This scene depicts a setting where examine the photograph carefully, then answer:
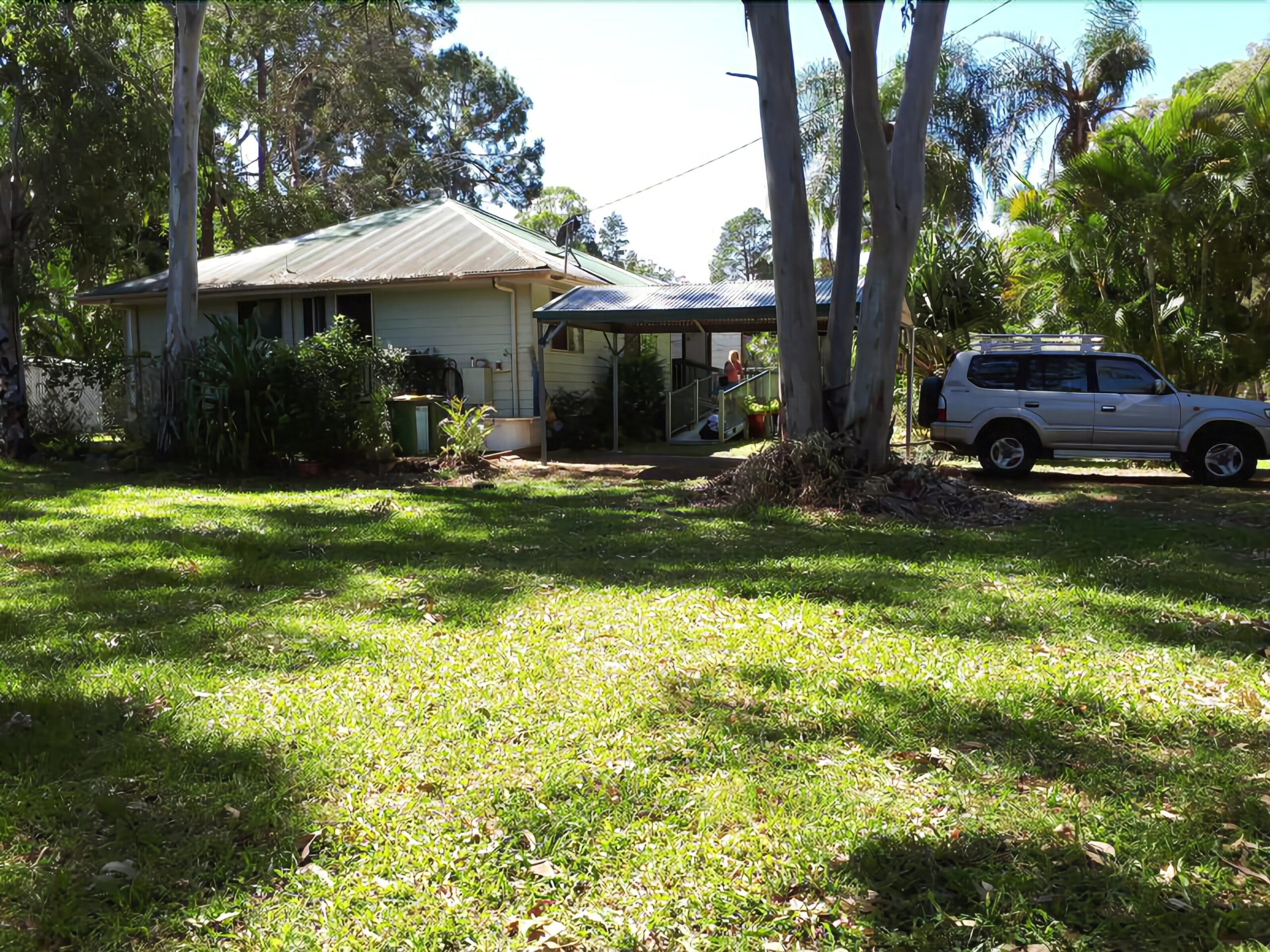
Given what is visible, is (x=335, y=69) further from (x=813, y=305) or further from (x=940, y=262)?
(x=813, y=305)

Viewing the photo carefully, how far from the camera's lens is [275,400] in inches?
482

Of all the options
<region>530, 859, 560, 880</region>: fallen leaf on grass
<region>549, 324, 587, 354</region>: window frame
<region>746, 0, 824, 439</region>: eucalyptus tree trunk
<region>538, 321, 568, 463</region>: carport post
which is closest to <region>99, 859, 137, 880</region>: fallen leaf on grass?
<region>530, 859, 560, 880</region>: fallen leaf on grass

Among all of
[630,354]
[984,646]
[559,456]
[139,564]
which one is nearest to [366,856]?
[984,646]

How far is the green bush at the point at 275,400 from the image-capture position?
1227 cm

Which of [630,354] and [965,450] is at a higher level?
[630,354]

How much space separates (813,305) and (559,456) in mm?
7409

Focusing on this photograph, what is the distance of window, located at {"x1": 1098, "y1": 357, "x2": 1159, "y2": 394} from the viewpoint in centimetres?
1228

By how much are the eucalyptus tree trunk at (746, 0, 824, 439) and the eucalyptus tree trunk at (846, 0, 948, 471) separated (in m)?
0.48

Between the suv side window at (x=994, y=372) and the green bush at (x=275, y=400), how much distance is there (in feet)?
27.4

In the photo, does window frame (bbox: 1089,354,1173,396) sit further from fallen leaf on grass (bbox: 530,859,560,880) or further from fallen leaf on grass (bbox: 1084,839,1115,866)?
fallen leaf on grass (bbox: 530,859,560,880)

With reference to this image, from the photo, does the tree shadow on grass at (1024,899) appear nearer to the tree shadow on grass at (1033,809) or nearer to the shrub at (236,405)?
the tree shadow on grass at (1033,809)

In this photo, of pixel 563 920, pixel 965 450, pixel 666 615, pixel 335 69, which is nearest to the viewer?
pixel 563 920

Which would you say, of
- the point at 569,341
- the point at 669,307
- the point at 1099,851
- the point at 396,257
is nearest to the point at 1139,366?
the point at 669,307

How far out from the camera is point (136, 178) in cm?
1614
